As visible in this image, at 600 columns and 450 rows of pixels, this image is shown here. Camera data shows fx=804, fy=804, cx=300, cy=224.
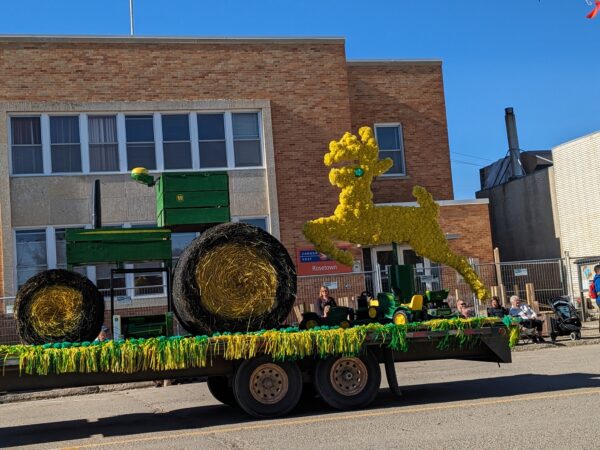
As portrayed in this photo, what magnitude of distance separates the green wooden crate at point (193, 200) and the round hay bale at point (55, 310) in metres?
1.52

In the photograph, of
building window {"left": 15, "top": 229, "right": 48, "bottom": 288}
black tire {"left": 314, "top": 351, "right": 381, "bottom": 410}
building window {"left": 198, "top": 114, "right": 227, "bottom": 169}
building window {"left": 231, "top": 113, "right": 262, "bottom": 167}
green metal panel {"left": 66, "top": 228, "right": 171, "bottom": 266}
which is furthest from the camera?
building window {"left": 231, "top": 113, "right": 262, "bottom": 167}

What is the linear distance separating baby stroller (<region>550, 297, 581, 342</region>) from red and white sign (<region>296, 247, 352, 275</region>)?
18.0 ft

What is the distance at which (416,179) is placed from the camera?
944 inches

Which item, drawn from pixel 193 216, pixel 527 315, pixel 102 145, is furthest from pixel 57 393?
pixel 527 315

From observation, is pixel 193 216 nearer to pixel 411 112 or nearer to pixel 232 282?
pixel 232 282

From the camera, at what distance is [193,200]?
10773mm

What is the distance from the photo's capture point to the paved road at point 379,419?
7645 millimetres

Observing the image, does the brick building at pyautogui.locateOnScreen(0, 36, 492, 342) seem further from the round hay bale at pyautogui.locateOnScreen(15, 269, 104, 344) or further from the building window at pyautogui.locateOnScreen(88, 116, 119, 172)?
the round hay bale at pyautogui.locateOnScreen(15, 269, 104, 344)

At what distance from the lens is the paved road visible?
764 cm

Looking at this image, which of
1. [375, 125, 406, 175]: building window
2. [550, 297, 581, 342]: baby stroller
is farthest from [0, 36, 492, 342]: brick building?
[550, 297, 581, 342]: baby stroller

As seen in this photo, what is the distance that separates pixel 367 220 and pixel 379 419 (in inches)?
154

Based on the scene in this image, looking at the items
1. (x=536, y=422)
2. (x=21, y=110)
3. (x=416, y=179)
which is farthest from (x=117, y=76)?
(x=536, y=422)

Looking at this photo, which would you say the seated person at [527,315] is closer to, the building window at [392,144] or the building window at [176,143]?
the building window at [392,144]

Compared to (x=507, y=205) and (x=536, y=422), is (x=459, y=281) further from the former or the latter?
(x=536, y=422)
